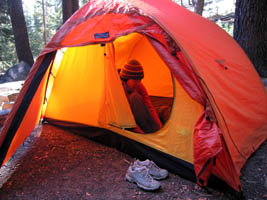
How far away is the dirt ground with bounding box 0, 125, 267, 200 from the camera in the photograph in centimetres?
217

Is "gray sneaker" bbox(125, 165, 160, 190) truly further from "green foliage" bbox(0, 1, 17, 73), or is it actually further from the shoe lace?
"green foliage" bbox(0, 1, 17, 73)

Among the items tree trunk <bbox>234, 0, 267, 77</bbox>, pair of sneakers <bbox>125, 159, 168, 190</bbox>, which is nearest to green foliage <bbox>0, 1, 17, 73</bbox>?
tree trunk <bbox>234, 0, 267, 77</bbox>

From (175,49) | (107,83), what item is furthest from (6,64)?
(175,49)

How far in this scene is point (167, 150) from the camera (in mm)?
2457

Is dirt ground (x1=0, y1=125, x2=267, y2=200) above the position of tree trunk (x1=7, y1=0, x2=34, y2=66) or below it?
below

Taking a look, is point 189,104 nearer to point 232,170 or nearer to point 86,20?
point 232,170

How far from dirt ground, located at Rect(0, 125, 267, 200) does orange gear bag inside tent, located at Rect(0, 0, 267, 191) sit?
0.52 ft

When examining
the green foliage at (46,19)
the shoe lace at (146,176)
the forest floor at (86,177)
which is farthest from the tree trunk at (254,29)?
the green foliage at (46,19)

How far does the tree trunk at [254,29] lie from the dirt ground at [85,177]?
6.48ft

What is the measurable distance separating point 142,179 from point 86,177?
633 millimetres

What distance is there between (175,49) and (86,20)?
1.09 metres

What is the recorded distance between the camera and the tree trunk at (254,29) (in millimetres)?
4195

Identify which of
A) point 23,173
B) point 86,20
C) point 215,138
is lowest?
point 23,173

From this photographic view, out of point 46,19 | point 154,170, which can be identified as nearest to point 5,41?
point 154,170
